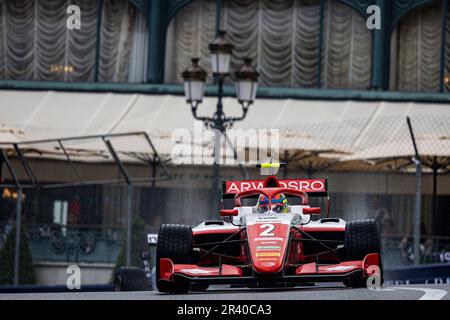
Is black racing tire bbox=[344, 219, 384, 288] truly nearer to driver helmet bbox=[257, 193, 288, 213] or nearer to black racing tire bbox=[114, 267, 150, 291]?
driver helmet bbox=[257, 193, 288, 213]

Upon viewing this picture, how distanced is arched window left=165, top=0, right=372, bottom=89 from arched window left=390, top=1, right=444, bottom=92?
2.24 feet

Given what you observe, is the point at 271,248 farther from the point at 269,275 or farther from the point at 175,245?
the point at 175,245

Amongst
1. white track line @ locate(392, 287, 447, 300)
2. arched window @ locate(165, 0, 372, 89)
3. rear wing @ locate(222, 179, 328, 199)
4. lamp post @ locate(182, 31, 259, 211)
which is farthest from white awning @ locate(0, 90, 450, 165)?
white track line @ locate(392, 287, 447, 300)

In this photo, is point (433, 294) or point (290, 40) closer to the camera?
→ point (433, 294)

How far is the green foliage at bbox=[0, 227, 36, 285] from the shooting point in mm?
18984

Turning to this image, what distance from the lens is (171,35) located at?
30781 millimetres

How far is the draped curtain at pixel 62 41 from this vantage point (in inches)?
1212

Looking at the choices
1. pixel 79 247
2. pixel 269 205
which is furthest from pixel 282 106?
pixel 269 205

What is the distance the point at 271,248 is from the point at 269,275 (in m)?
0.29

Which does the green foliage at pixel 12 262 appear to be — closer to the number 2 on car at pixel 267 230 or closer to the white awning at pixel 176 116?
the white awning at pixel 176 116

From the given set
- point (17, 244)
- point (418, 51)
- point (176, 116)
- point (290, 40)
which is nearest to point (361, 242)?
point (17, 244)

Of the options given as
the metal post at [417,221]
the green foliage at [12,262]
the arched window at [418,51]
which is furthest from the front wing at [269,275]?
the arched window at [418,51]

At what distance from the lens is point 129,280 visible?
14.4m
